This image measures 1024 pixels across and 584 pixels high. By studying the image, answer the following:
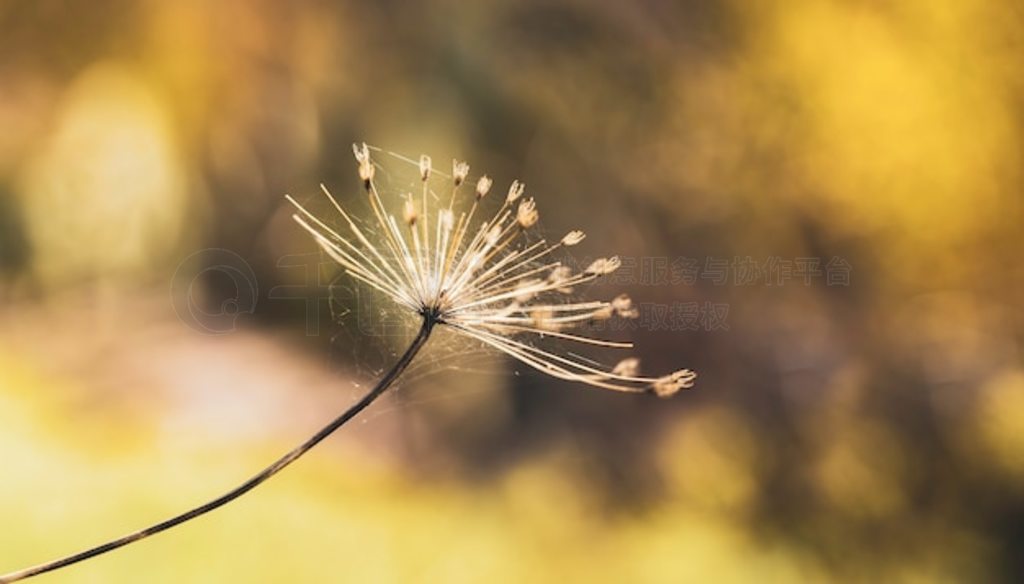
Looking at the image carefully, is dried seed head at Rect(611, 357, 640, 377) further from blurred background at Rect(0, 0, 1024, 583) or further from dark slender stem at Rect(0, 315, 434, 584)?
blurred background at Rect(0, 0, 1024, 583)

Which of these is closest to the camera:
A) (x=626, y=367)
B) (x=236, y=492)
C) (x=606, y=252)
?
(x=236, y=492)

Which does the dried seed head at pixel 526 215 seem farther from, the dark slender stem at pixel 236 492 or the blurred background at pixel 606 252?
the blurred background at pixel 606 252

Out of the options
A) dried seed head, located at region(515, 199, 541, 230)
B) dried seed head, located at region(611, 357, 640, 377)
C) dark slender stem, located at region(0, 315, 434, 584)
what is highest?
dried seed head, located at region(515, 199, 541, 230)

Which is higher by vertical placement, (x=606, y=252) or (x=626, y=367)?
(x=606, y=252)

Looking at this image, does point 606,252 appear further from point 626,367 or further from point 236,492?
point 236,492

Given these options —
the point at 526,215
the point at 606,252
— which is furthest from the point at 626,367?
the point at 606,252

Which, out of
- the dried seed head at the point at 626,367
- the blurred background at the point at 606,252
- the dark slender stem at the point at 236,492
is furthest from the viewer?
the blurred background at the point at 606,252

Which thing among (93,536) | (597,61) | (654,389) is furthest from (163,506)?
(654,389)

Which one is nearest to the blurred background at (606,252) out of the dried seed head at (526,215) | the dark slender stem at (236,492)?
the dried seed head at (526,215)

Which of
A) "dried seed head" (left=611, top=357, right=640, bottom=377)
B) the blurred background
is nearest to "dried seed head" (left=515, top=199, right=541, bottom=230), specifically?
"dried seed head" (left=611, top=357, right=640, bottom=377)
